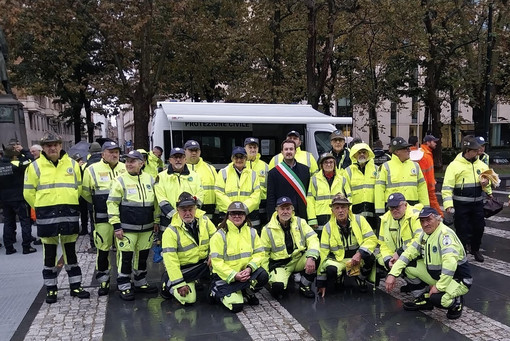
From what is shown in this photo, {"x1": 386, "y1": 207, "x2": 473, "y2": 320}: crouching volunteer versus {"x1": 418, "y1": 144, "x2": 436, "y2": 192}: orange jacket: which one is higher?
{"x1": 418, "y1": 144, "x2": 436, "y2": 192}: orange jacket

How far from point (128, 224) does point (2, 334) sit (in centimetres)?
166

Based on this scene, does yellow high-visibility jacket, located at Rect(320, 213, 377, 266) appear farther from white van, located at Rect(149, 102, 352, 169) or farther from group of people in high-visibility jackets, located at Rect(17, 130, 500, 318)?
white van, located at Rect(149, 102, 352, 169)

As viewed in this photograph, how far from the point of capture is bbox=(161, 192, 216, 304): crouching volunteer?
5.07m

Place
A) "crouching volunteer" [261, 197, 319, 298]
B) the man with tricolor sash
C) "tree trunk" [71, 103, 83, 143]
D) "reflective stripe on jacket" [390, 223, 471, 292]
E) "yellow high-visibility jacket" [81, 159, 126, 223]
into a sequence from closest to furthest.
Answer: "reflective stripe on jacket" [390, 223, 471, 292] → "crouching volunteer" [261, 197, 319, 298] → "yellow high-visibility jacket" [81, 159, 126, 223] → the man with tricolor sash → "tree trunk" [71, 103, 83, 143]

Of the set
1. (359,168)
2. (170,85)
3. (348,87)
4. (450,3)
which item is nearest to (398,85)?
(348,87)

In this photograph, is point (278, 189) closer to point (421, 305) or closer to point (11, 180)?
point (421, 305)

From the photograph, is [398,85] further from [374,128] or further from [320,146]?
[320,146]

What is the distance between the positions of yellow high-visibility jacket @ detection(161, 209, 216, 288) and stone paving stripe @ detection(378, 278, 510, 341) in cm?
260

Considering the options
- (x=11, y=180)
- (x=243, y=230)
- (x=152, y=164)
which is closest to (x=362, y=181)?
(x=243, y=230)

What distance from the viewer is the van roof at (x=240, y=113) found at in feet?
32.3

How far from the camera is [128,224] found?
5.27 metres

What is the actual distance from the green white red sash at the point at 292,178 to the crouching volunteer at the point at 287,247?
23.2 inches

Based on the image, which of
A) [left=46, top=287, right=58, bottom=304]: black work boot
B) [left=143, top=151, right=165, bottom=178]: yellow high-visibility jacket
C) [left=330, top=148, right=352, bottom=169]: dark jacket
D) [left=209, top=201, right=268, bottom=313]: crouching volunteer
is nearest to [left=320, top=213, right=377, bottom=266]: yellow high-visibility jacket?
[left=209, top=201, right=268, bottom=313]: crouching volunteer

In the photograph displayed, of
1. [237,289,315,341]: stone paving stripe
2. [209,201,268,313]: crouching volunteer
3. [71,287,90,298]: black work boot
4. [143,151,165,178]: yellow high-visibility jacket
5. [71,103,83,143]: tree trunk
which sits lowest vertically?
[237,289,315,341]: stone paving stripe
